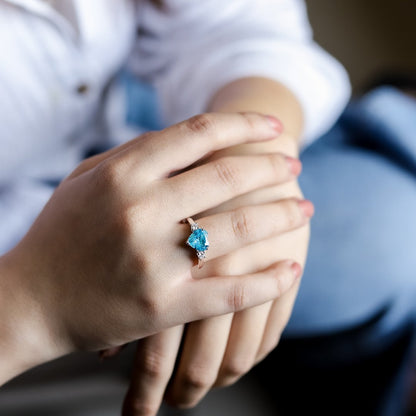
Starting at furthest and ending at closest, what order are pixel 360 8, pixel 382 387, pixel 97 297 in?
pixel 360 8 → pixel 382 387 → pixel 97 297

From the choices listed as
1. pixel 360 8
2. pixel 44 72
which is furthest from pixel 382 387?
pixel 360 8

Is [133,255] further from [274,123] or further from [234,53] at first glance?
[234,53]

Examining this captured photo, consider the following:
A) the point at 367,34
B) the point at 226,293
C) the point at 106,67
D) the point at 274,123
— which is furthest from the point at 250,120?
the point at 367,34

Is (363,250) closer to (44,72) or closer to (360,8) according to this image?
(44,72)

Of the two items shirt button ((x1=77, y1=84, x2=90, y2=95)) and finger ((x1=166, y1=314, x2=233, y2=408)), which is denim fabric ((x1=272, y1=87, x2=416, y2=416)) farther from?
shirt button ((x1=77, y1=84, x2=90, y2=95))

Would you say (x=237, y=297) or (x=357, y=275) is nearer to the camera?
(x=237, y=297)

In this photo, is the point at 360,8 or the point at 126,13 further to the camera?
the point at 360,8

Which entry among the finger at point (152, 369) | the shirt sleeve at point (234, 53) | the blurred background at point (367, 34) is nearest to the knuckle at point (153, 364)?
the finger at point (152, 369)
